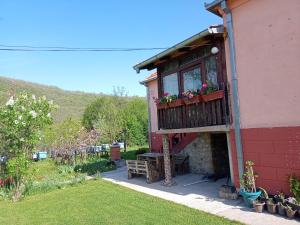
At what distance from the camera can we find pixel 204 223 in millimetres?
7273

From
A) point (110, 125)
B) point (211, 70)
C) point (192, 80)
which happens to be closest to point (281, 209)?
point (211, 70)

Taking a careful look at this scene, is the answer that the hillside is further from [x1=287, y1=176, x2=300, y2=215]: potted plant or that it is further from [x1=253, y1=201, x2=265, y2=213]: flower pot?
[x1=287, y1=176, x2=300, y2=215]: potted plant

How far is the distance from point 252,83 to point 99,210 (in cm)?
565

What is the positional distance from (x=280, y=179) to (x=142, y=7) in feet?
37.9

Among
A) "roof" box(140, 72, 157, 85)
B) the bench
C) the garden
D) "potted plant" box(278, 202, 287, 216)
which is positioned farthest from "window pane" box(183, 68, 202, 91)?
"roof" box(140, 72, 157, 85)

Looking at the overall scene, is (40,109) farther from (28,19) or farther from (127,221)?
(127,221)

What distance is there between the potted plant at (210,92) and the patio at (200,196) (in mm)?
2982

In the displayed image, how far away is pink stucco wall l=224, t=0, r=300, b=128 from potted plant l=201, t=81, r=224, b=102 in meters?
0.67

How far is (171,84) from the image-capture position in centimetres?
1245

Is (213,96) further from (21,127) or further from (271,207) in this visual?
(21,127)

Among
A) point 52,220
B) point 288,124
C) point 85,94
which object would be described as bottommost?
point 52,220

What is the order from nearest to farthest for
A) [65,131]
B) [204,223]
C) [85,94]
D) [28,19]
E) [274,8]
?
[204,223], [274,8], [28,19], [65,131], [85,94]

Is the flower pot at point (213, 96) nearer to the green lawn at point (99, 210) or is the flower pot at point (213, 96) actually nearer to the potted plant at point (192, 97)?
the potted plant at point (192, 97)

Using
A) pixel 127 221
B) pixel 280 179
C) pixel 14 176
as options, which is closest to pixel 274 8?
pixel 280 179
